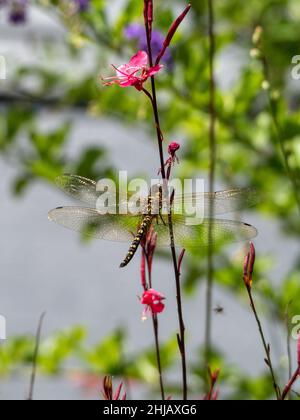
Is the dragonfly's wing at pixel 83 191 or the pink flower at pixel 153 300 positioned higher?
the dragonfly's wing at pixel 83 191

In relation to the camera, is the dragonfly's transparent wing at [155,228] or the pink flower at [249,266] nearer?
the pink flower at [249,266]

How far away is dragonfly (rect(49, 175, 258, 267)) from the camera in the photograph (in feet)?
2.79

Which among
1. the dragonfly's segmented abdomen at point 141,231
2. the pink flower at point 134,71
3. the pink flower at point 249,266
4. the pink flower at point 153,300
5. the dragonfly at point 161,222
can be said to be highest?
the pink flower at point 134,71

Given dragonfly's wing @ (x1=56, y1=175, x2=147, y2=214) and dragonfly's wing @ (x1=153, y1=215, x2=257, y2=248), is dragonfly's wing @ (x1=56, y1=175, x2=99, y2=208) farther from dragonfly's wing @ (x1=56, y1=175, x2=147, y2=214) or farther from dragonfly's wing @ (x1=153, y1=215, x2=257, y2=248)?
dragonfly's wing @ (x1=153, y1=215, x2=257, y2=248)

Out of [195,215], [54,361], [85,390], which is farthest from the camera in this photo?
[85,390]

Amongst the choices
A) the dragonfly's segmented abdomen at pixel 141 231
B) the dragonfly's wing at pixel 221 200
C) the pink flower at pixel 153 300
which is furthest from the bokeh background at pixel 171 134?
the pink flower at pixel 153 300

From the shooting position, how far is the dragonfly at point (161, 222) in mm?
850

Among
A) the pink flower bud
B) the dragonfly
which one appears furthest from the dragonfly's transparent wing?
the pink flower bud

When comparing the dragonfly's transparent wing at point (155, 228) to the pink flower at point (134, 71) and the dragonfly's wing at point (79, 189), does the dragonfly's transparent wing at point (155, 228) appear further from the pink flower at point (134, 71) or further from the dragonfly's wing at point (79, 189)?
the pink flower at point (134, 71)

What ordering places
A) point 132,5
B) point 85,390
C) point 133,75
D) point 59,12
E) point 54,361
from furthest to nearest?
point 85,390 → point 54,361 → point 59,12 → point 132,5 → point 133,75

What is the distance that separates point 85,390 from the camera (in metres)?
2.53

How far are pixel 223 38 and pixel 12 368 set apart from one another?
94 cm

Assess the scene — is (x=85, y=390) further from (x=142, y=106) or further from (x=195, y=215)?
(x=195, y=215)
